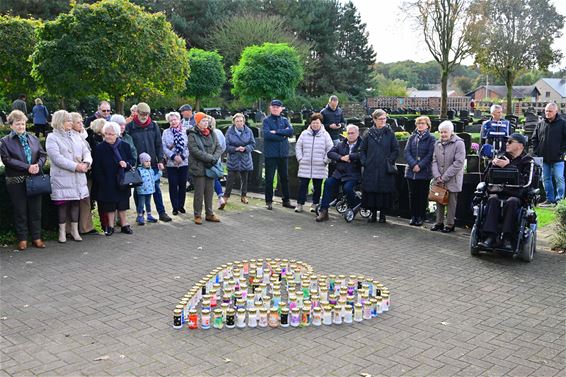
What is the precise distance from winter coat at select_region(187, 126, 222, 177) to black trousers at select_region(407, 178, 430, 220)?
3.64 metres

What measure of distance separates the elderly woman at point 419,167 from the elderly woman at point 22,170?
6135mm

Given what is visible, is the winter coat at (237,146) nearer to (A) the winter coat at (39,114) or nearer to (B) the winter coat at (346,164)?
(B) the winter coat at (346,164)

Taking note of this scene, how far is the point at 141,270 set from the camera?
25.1 ft

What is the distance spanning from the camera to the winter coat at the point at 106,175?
30.6 ft

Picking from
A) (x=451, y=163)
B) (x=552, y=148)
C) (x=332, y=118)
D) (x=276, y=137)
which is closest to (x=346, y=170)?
(x=276, y=137)

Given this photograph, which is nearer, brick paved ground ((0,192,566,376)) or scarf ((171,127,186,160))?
brick paved ground ((0,192,566,376))

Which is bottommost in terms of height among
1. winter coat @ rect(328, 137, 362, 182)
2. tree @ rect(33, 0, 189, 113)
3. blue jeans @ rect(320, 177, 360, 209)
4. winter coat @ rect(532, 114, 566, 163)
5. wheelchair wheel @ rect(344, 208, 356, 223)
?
wheelchair wheel @ rect(344, 208, 356, 223)

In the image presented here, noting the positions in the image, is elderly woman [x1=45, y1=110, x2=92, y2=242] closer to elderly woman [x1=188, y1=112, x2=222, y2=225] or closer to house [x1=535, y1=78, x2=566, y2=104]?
elderly woman [x1=188, y1=112, x2=222, y2=225]

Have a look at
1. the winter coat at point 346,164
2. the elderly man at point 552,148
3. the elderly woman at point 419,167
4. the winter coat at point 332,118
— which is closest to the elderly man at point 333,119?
the winter coat at point 332,118

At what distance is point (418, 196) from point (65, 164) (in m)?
6.08

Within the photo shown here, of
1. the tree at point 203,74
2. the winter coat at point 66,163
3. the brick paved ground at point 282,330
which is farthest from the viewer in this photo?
the tree at point 203,74

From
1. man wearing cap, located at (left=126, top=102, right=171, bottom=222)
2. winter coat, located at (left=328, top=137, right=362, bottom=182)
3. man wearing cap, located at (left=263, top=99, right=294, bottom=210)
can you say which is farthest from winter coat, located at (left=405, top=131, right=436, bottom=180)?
man wearing cap, located at (left=126, top=102, right=171, bottom=222)

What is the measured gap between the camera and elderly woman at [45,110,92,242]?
879 cm

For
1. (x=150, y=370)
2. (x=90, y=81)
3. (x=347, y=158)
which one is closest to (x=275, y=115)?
(x=347, y=158)
